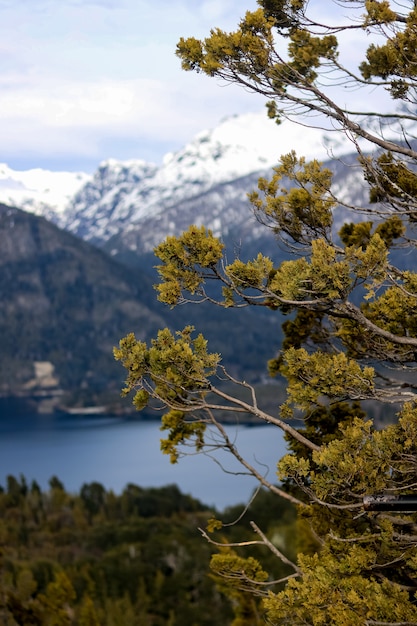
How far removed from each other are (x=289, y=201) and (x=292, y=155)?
101cm

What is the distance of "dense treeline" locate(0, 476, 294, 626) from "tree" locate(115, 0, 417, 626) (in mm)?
14790

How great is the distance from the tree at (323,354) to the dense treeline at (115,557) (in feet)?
48.5

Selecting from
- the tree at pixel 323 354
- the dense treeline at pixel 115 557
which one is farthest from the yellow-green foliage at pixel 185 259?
the dense treeline at pixel 115 557

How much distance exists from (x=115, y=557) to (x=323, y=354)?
319ft

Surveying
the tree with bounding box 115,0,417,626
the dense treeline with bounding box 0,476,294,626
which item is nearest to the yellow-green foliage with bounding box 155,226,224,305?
the tree with bounding box 115,0,417,626

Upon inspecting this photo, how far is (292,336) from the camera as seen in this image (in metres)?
17.8

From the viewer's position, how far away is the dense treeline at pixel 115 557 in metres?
73.1

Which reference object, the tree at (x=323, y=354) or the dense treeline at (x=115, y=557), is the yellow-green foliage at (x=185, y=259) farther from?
the dense treeline at (x=115, y=557)

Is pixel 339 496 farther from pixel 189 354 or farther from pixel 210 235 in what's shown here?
pixel 210 235

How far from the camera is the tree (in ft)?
40.4

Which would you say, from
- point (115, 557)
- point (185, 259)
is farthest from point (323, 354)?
point (115, 557)

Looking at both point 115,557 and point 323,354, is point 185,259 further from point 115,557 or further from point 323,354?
point 115,557

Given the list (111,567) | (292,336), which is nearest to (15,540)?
(111,567)

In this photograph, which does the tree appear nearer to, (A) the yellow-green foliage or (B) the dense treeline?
(A) the yellow-green foliage
